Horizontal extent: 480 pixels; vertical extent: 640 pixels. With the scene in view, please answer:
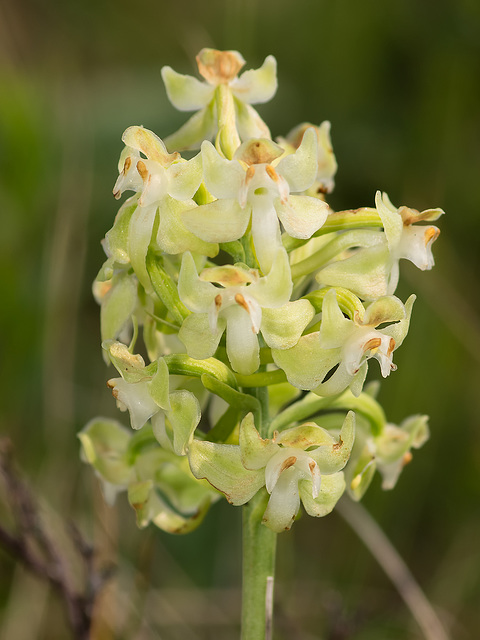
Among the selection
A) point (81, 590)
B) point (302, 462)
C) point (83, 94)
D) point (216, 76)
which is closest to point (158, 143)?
point (216, 76)

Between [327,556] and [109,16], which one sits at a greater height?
[109,16]

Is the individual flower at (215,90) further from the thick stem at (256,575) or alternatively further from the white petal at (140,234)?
the thick stem at (256,575)

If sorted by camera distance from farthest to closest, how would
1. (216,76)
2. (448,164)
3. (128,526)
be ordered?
(448,164), (128,526), (216,76)

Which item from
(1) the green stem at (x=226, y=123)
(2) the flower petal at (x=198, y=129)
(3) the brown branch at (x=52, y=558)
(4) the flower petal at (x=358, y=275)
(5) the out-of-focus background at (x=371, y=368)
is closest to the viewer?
(4) the flower petal at (x=358, y=275)

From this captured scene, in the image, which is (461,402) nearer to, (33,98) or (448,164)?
(448,164)

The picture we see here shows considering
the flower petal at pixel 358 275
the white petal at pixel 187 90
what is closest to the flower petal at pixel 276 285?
the flower petal at pixel 358 275

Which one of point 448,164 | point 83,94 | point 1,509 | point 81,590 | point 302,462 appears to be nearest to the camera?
point 302,462
